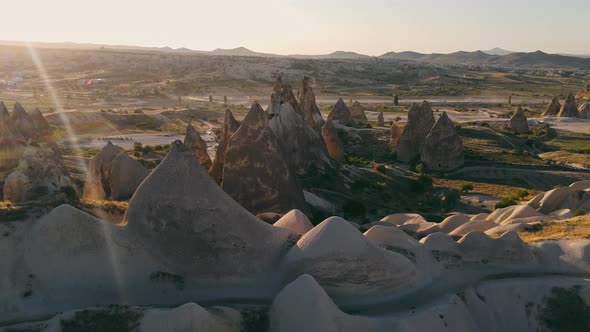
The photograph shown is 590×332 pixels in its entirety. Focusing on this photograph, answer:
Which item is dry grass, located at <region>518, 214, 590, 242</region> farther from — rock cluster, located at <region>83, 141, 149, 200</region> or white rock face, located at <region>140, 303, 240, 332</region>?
rock cluster, located at <region>83, 141, 149, 200</region>

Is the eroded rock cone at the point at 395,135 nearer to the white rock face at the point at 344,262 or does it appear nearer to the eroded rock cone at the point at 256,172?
the eroded rock cone at the point at 256,172

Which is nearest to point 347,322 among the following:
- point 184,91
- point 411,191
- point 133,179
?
point 133,179

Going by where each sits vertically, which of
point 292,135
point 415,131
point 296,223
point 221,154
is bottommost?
point 415,131

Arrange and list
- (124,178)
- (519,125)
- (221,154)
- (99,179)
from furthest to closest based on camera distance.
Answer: (519,125)
(221,154)
(99,179)
(124,178)

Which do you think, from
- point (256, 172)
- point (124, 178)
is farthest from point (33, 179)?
point (256, 172)

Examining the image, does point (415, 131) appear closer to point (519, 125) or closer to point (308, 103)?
point (308, 103)

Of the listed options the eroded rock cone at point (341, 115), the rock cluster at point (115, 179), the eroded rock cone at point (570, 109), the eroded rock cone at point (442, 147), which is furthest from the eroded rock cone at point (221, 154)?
the eroded rock cone at point (570, 109)

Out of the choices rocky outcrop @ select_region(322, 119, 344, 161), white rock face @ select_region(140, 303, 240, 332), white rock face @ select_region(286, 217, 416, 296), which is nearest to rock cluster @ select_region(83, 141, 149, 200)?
white rock face @ select_region(286, 217, 416, 296)
